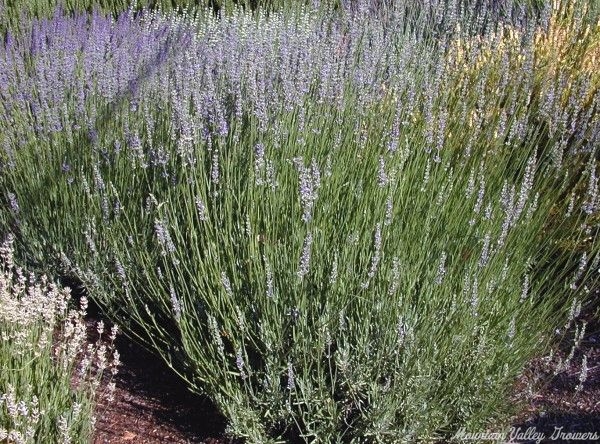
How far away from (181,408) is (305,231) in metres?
0.94

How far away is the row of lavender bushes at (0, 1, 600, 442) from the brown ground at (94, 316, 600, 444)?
127 millimetres

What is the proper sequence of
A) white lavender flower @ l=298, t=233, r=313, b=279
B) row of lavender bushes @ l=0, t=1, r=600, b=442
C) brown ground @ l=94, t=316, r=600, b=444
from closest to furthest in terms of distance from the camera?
white lavender flower @ l=298, t=233, r=313, b=279 < row of lavender bushes @ l=0, t=1, r=600, b=442 < brown ground @ l=94, t=316, r=600, b=444

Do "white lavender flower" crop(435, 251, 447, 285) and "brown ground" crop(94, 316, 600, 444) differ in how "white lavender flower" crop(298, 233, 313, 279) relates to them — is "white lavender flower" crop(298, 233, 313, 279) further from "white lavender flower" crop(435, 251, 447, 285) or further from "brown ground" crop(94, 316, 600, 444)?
"brown ground" crop(94, 316, 600, 444)

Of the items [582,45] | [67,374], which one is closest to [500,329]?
[67,374]

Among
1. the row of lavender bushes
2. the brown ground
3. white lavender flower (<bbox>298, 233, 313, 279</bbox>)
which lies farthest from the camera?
the brown ground

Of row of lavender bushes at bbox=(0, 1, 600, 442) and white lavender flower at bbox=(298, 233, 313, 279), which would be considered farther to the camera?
row of lavender bushes at bbox=(0, 1, 600, 442)

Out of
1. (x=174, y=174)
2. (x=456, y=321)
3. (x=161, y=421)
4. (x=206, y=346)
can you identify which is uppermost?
(x=174, y=174)

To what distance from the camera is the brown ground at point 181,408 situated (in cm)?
304

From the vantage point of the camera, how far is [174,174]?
126 inches

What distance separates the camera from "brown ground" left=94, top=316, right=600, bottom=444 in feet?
9.96

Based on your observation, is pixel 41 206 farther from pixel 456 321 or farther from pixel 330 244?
pixel 456 321

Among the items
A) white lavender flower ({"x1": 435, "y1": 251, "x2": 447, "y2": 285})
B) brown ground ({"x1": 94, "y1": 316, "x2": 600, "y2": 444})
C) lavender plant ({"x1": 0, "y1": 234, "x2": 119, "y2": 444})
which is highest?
white lavender flower ({"x1": 435, "y1": 251, "x2": 447, "y2": 285})

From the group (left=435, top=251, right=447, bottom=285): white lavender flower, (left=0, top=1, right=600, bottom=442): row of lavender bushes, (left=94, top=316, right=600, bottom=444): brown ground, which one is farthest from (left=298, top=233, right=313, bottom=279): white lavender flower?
(left=94, top=316, right=600, bottom=444): brown ground

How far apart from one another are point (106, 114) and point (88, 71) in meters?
0.55
